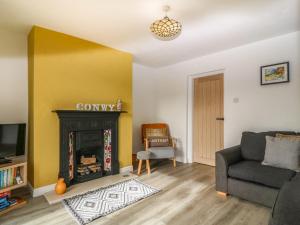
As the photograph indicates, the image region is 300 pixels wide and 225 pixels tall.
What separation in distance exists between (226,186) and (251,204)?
33 centimetres

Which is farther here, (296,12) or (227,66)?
(227,66)

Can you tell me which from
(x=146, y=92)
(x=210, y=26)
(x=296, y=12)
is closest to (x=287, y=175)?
(x=296, y=12)

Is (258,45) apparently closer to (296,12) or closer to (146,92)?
(296,12)

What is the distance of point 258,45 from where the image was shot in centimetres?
297

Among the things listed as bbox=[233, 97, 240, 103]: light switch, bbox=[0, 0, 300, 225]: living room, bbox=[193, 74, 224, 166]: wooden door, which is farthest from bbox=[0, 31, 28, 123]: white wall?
bbox=[233, 97, 240, 103]: light switch

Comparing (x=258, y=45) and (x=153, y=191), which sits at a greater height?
(x=258, y=45)

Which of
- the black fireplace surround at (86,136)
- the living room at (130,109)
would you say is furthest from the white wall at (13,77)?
the black fireplace surround at (86,136)

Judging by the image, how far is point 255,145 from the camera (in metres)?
2.62

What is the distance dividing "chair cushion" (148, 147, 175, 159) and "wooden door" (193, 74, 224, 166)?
0.85m

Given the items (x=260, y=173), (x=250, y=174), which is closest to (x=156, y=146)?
(x=250, y=174)

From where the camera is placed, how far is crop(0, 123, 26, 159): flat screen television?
7.29 ft

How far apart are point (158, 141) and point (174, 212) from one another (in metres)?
1.87

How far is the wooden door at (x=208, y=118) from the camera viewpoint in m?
3.69

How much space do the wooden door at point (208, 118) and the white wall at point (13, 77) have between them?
3.35 m
